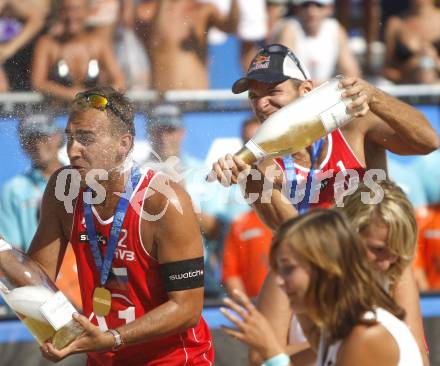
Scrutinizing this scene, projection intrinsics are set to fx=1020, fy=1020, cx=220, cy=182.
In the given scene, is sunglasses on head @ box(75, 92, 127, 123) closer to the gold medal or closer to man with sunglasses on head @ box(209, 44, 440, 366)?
man with sunglasses on head @ box(209, 44, 440, 366)

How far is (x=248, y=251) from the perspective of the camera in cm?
622

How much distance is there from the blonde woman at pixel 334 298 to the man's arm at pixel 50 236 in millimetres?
1546

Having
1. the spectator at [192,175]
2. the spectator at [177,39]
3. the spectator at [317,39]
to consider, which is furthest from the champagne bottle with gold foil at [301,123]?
the spectator at [317,39]

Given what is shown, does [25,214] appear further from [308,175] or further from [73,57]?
[308,175]

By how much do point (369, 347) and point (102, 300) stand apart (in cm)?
154

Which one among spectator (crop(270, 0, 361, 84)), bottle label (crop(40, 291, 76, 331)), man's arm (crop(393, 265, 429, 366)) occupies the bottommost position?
man's arm (crop(393, 265, 429, 366))

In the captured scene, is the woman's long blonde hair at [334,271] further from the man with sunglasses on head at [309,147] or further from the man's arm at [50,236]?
the man's arm at [50,236]

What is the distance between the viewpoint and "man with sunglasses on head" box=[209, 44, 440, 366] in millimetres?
4059

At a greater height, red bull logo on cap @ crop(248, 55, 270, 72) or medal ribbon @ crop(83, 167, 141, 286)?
red bull logo on cap @ crop(248, 55, 270, 72)

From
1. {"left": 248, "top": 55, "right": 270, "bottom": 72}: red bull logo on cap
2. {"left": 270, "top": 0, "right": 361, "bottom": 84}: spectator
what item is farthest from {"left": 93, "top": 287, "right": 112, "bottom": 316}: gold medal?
{"left": 270, "top": 0, "right": 361, "bottom": 84}: spectator

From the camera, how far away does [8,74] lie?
6.29m

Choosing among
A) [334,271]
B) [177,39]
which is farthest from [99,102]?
[177,39]

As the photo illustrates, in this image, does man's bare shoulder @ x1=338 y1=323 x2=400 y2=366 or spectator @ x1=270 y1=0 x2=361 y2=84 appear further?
spectator @ x1=270 y1=0 x2=361 y2=84

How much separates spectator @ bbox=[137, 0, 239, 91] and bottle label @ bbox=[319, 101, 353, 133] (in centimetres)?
237
